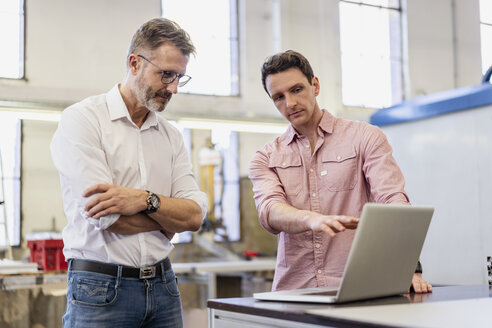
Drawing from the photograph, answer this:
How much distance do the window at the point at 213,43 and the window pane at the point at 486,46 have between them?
334cm

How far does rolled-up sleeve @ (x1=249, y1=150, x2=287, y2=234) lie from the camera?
2086mm

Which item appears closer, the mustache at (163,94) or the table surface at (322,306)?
the table surface at (322,306)

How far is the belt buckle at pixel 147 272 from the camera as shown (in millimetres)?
1802

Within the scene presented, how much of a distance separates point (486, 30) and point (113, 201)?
7546 millimetres

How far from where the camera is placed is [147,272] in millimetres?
1813

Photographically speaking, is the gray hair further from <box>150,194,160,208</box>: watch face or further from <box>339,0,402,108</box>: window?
<box>339,0,402,108</box>: window

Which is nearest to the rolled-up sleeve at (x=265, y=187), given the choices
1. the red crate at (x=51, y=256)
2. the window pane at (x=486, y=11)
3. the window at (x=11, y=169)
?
the red crate at (x=51, y=256)

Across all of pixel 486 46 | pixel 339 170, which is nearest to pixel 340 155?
pixel 339 170

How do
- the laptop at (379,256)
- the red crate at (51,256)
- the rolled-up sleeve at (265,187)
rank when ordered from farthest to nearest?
the red crate at (51,256)
the rolled-up sleeve at (265,187)
the laptop at (379,256)

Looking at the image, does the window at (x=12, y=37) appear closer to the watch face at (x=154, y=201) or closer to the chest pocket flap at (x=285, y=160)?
the chest pocket flap at (x=285, y=160)

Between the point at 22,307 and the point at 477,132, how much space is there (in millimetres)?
3168

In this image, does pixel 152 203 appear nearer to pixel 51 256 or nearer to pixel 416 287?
pixel 416 287

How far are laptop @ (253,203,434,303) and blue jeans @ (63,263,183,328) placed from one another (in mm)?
320

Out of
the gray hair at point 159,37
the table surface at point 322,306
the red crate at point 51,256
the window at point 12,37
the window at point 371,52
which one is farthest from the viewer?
the window at point 371,52
